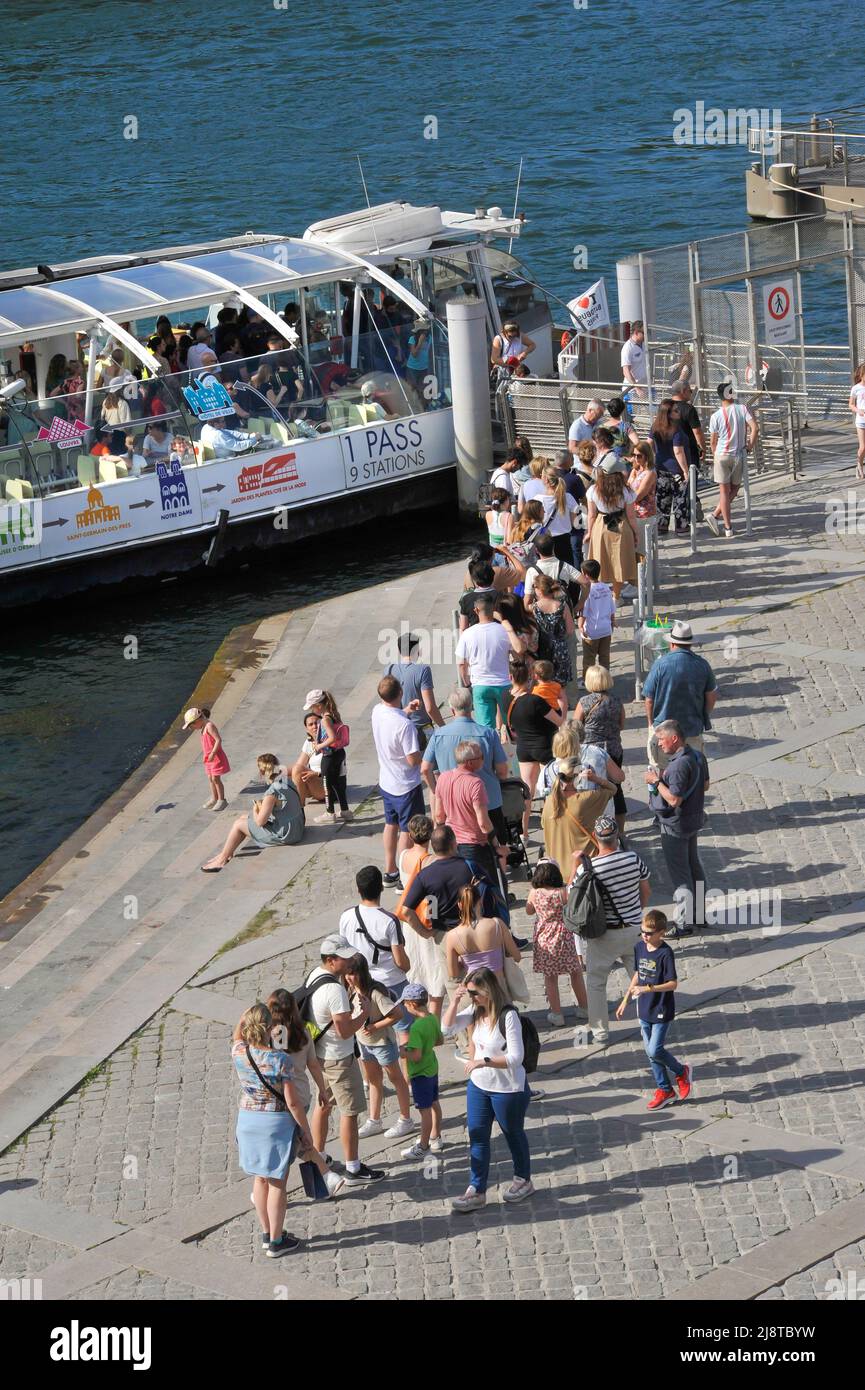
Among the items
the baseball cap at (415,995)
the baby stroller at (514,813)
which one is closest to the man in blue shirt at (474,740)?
the baby stroller at (514,813)

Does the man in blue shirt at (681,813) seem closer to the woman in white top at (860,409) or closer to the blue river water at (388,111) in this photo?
the woman in white top at (860,409)

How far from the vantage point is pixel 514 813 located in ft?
45.1

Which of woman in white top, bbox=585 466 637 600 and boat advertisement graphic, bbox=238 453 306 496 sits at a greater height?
woman in white top, bbox=585 466 637 600

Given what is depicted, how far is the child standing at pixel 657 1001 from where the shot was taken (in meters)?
10.7

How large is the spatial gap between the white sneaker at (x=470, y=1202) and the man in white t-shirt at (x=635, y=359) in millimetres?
15923

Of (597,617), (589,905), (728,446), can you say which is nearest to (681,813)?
(589,905)

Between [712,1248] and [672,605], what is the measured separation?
10.6m

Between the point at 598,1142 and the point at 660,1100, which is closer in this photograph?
the point at 598,1142

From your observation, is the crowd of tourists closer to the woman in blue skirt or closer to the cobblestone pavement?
the woman in blue skirt

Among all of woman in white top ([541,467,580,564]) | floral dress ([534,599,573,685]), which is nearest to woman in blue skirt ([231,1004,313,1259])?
floral dress ([534,599,573,685])

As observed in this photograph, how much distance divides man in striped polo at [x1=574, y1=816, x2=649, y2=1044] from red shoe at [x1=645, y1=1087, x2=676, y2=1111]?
0.86 metres

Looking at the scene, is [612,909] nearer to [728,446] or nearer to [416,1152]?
[416,1152]

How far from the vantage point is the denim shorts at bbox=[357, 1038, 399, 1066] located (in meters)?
10.7

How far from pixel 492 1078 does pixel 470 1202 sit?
2.59ft
